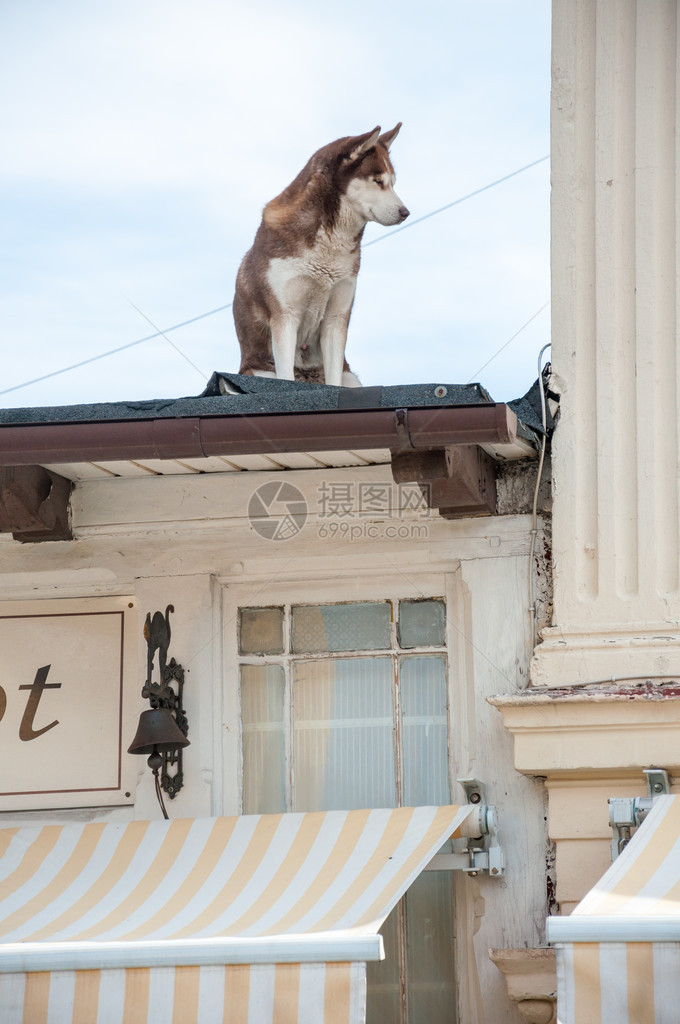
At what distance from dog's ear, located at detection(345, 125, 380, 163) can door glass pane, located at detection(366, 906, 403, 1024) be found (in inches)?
139

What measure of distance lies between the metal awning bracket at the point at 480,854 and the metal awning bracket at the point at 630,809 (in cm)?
53

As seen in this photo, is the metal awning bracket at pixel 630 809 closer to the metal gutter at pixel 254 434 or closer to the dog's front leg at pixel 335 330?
the metal gutter at pixel 254 434

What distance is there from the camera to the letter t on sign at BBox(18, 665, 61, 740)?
6.70 m

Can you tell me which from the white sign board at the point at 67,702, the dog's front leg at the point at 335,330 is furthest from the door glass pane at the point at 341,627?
the dog's front leg at the point at 335,330

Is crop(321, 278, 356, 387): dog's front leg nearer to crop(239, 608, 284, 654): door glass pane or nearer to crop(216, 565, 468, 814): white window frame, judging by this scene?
crop(216, 565, 468, 814): white window frame

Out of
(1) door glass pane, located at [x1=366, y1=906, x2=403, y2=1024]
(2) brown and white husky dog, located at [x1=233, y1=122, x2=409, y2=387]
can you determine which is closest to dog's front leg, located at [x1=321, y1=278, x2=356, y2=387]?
(2) brown and white husky dog, located at [x1=233, y1=122, x2=409, y2=387]

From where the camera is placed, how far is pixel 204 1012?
15.8ft

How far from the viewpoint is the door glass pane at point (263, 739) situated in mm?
6609

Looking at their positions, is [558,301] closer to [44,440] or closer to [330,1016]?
[44,440]

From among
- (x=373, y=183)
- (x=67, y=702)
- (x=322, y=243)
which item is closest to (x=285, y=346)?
(x=322, y=243)

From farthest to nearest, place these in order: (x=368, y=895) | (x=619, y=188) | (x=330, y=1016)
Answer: (x=619, y=188)
(x=368, y=895)
(x=330, y=1016)

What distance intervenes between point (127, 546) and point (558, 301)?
2.37m

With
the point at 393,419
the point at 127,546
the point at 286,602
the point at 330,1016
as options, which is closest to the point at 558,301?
the point at 393,419

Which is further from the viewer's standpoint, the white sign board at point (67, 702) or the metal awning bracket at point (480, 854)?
the white sign board at point (67, 702)
